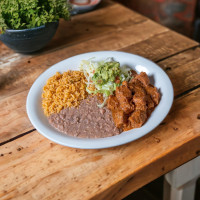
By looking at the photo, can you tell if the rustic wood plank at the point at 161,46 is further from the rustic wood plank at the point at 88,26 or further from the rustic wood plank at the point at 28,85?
the rustic wood plank at the point at 88,26

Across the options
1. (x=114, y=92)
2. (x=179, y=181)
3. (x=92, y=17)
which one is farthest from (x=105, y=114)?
(x=92, y=17)

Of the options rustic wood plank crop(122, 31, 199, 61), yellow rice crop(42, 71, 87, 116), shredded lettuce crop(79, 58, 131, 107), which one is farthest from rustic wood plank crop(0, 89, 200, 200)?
rustic wood plank crop(122, 31, 199, 61)

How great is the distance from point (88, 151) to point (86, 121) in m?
0.11

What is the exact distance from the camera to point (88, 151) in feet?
3.52

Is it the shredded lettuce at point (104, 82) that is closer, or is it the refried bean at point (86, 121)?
the refried bean at point (86, 121)

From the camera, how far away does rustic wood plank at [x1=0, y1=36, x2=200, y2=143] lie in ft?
3.94

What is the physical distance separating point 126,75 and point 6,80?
0.61m

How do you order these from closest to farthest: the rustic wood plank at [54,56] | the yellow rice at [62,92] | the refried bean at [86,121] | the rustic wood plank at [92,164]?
the rustic wood plank at [92,164] → the refried bean at [86,121] → the yellow rice at [62,92] → the rustic wood plank at [54,56]

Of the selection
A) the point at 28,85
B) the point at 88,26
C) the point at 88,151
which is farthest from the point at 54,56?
the point at 88,151

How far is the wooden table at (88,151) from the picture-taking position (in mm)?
964

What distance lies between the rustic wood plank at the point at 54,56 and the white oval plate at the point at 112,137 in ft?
0.58

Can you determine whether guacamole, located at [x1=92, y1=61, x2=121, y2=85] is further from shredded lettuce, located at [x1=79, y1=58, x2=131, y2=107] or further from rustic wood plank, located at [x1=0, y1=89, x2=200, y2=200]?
rustic wood plank, located at [x1=0, y1=89, x2=200, y2=200]

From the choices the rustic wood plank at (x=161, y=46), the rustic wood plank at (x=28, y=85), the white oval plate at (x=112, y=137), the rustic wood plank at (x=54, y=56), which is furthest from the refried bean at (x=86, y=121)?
the rustic wood plank at (x=161, y=46)

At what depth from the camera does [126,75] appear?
4.28ft
